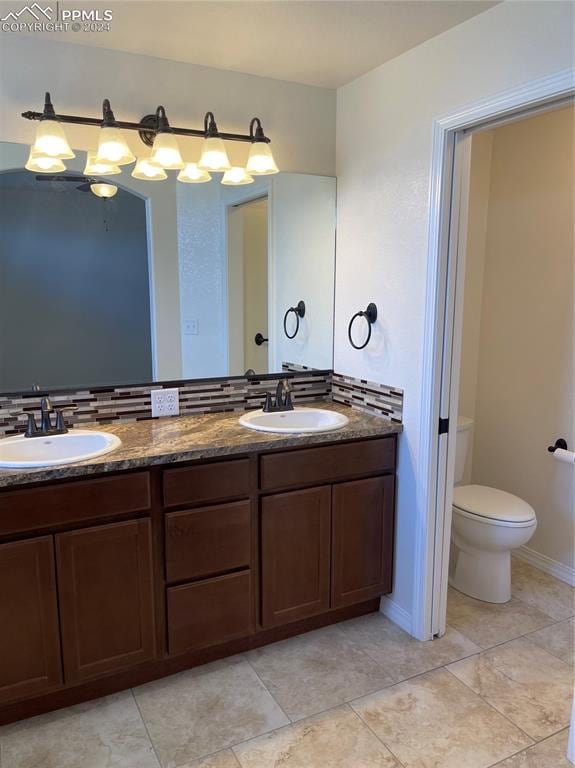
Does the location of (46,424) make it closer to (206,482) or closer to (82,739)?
(206,482)

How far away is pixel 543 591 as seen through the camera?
269cm

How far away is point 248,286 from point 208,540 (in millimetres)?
1162

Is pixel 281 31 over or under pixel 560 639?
over

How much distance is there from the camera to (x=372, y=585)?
7.85 feet

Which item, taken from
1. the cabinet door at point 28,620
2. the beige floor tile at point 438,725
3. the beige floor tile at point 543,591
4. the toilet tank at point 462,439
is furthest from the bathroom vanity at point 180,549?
the beige floor tile at point 543,591

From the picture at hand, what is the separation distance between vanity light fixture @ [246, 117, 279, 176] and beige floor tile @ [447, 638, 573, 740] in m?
2.07

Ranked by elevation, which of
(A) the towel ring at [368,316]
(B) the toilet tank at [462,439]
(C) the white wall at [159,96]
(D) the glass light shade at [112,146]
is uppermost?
(C) the white wall at [159,96]

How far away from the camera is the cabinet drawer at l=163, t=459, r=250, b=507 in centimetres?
192

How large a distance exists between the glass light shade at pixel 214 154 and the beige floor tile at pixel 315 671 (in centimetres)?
192

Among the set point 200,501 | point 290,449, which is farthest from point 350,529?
point 200,501

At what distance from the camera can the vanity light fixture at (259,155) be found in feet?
7.34

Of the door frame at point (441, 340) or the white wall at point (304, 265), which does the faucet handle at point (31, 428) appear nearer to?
the white wall at point (304, 265)

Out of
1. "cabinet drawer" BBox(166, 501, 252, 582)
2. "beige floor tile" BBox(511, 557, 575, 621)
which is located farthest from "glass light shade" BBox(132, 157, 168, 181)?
"beige floor tile" BBox(511, 557, 575, 621)

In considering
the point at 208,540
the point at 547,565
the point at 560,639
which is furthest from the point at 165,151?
the point at 547,565
